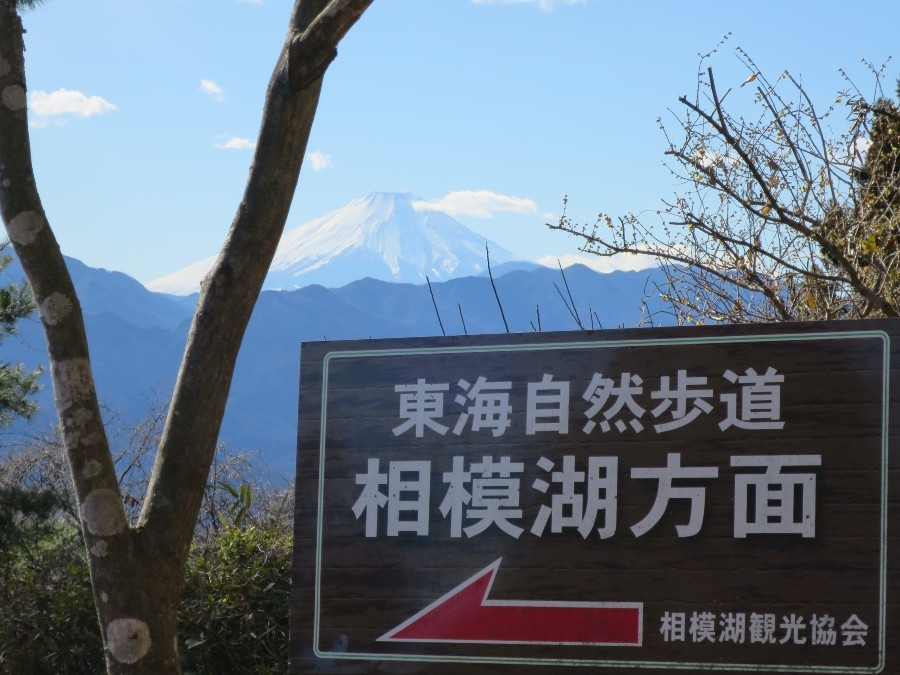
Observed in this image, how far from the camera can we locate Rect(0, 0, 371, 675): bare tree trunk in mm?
3656

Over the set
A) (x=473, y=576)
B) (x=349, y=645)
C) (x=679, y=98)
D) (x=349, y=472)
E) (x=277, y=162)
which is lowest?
(x=349, y=645)

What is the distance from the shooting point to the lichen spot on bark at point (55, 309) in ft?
12.4

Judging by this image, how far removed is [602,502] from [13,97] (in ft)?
8.16

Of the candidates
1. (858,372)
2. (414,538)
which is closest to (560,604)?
(414,538)

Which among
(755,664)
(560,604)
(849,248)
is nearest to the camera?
(755,664)

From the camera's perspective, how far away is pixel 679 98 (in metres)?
6.24

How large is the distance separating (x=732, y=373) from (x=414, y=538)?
1.29m

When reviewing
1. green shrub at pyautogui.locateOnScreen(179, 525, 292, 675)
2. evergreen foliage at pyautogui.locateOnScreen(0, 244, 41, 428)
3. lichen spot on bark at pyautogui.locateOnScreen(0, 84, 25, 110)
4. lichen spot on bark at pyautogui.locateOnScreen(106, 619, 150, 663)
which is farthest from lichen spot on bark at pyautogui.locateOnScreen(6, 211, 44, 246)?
evergreen foliage at pyautogui.locateOnScreen(0, 244, 41, 428)

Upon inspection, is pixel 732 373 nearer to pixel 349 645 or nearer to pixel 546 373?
pixel 546 373

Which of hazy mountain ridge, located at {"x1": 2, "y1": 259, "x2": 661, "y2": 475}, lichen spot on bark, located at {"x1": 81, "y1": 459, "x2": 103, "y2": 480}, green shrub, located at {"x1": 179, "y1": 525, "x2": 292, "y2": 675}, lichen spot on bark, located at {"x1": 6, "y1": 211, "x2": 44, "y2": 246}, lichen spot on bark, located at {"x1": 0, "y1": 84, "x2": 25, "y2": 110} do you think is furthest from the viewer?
hazy mountain ridge, located at {"x1": 2, "y1": 259, "x2": 661, "y2": 475}

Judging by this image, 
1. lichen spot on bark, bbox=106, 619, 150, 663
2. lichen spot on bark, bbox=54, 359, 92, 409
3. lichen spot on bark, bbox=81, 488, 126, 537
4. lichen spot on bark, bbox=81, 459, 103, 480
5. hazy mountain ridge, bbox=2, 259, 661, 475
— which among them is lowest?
lichen spot on bark, bbox=106, 619, 150, 663

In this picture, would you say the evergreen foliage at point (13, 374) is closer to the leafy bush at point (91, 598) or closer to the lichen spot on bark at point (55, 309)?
the leafy bush at point (91, 598)

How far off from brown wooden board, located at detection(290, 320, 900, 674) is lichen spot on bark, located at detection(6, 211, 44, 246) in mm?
1118

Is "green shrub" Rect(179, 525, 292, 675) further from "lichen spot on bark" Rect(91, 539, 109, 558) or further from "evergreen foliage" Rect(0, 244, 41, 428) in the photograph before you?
"lichen spot on bark" Rect(91, 539, 109, 558)
